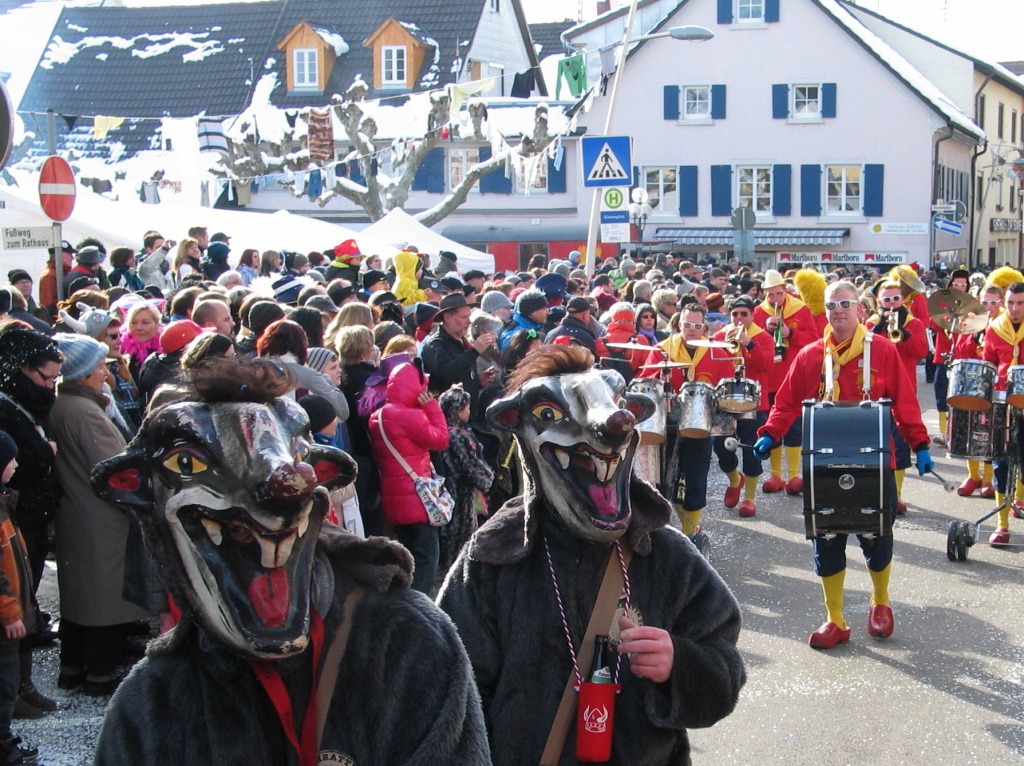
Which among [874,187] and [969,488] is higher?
[874,187]

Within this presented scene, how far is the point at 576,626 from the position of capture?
10.0ft

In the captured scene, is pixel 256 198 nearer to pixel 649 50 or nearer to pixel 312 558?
pixel 649 50

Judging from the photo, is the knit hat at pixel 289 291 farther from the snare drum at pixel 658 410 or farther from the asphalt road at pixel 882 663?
the asphalt road at pixel 882 663

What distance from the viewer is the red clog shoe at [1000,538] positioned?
9234 mm

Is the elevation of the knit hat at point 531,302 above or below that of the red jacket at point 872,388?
above

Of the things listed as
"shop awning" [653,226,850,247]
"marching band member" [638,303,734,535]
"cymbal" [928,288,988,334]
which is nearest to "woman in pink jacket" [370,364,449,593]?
"marching band member" [638,303,734,535]

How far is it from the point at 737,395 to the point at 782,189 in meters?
33.1

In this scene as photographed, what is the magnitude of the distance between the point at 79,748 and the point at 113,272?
751 cm

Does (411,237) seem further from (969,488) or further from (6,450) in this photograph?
(6,450)

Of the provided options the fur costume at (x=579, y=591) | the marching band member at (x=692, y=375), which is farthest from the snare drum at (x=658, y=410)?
the fur costume at (x=579, y=591)

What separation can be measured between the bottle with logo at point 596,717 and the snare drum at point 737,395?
615cm

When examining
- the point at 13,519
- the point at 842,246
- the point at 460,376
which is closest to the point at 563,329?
the point at 460,376

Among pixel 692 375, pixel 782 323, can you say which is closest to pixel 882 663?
pixel 692 375

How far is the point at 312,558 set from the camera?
2232 millimetres
